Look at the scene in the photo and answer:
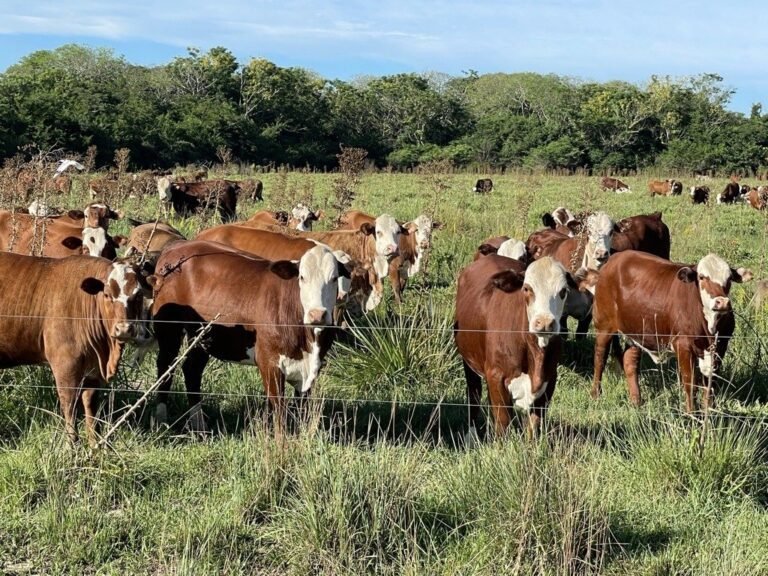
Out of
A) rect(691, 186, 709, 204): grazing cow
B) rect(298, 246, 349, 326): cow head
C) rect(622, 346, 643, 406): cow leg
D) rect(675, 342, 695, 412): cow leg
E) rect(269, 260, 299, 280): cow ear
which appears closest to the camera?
rect(298, 246, 349, 326): cow head

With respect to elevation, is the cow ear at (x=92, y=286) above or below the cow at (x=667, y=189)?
below

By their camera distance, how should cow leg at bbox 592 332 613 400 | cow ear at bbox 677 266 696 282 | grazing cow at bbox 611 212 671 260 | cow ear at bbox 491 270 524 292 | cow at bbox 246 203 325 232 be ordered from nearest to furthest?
cow ear at bbox 491 270 524 292 < cow ear at bbox 677 266 696 282 < cow leg at bbox 592 332 613 400 < grazing cow at bbox 611 212 671 260 < cow at bbox 246 203 325 232

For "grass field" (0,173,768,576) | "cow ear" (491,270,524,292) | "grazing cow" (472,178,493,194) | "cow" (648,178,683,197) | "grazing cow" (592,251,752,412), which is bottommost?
"grass field" (0,173,768,576)

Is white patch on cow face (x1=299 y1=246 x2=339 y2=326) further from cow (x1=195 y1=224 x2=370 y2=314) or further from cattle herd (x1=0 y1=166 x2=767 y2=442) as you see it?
cow (x1=195 y1=224 x2=370 y2=314)

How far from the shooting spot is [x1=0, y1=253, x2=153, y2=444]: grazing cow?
250 inches

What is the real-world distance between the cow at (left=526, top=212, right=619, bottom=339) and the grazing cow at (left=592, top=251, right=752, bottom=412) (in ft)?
Result: 3.73

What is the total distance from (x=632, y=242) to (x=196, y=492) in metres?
9.43

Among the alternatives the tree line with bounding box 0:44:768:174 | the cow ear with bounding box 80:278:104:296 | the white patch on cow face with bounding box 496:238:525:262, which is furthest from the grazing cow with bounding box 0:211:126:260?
the tree line with bounding box 0:44:768:174

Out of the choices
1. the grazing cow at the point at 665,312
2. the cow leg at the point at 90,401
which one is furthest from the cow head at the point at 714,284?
the cow leg at the point at 90,401

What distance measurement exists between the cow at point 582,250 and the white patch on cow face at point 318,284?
13.6 feet

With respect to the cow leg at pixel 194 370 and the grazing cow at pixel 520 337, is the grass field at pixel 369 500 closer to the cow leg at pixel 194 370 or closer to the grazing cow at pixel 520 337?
the cow leg at pixel 194 370

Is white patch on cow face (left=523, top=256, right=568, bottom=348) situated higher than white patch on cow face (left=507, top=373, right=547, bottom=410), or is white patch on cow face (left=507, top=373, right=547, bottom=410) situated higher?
white patch on cow face (left=523, top=256, right=568, bottom=348)

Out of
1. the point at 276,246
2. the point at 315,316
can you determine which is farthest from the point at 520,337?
the point at 276,246

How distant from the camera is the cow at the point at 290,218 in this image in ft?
44.4
